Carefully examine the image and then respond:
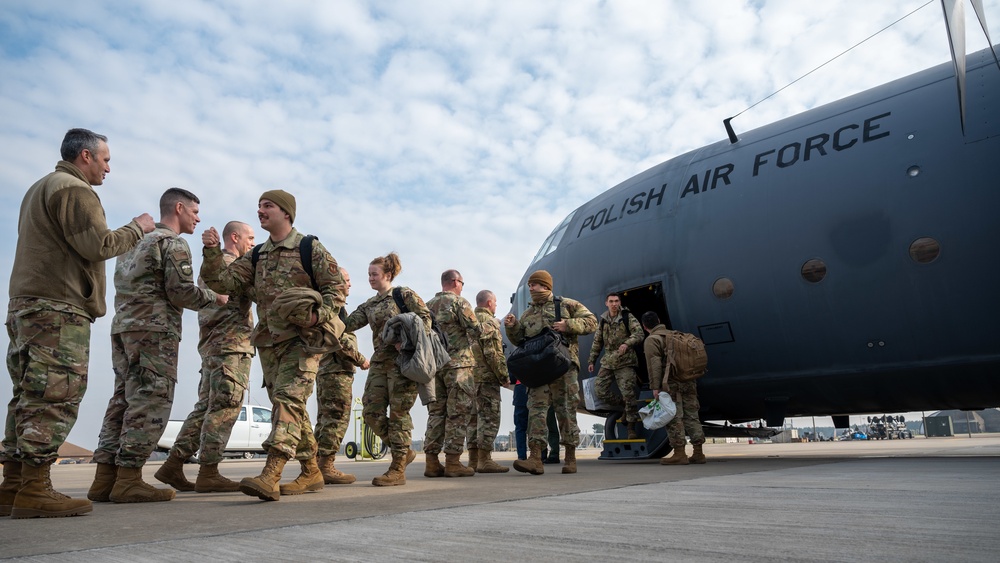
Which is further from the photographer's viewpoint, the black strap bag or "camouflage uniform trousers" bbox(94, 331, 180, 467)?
the black strap bag

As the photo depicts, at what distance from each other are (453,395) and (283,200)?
8.76 ft

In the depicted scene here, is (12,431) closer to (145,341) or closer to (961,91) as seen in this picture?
(145,341)

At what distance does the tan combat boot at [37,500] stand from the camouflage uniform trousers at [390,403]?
229 centimetres

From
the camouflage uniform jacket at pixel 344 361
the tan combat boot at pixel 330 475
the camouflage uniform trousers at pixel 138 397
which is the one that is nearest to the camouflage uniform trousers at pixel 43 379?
the camouflage uniform trousers at pixel 138 397

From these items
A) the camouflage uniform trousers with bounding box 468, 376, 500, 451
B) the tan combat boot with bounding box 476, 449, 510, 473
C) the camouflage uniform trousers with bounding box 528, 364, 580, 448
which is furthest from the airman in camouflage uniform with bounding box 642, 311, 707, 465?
the tan combat boot with bounding box 476, 449, 510, 473

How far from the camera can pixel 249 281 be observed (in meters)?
4.61

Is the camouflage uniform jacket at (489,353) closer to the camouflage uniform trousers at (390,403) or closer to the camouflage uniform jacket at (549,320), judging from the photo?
the camouflage uniform jacket at (549,320)

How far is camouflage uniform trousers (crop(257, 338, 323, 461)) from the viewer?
13.4 ft

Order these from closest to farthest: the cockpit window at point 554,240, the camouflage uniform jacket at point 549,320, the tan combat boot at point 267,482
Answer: the tan combat boot at point 267,482 < the camouflage uniform jacket at point 549,320 < the cockpit window at point 554,240

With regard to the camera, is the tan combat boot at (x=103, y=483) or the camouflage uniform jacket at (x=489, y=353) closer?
the tan combat boot at (x=103, y=483)

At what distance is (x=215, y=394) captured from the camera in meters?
4.90

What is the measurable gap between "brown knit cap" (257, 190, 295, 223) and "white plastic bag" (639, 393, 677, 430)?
4661mm

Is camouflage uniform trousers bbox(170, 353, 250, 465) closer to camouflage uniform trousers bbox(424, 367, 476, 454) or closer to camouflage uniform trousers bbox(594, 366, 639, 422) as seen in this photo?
camouflage uniform trousers bbox(424, 367, 476, 454)

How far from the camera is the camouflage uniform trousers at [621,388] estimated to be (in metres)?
8.13
